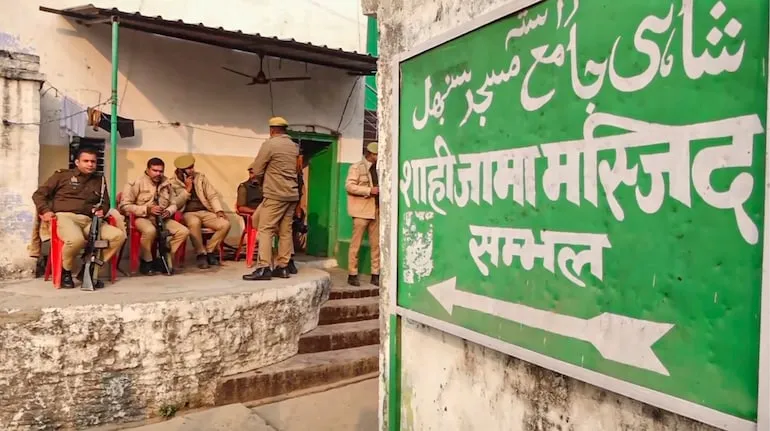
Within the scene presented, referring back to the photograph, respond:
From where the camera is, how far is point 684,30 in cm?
170

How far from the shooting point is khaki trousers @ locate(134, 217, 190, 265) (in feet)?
20.0

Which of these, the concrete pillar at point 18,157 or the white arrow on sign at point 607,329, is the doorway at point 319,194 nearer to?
the concrete pillar at point 18,157

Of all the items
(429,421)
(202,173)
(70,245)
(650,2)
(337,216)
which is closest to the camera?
(650,2)

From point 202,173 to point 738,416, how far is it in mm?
6846

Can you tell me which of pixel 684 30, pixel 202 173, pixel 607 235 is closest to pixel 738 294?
pixel 607 235

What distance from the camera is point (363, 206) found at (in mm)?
6797

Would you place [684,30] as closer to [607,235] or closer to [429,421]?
[607,235]

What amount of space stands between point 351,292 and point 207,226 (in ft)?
6.24

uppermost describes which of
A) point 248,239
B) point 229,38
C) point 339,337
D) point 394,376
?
point 229,38

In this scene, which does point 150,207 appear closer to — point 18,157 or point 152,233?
point 152,233

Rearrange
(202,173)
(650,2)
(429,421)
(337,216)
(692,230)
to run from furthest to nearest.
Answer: (337,216) → (202,173) → (429,421) → (650,2) → (692,230)

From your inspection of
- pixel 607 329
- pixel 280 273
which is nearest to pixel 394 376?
pixel 607 329

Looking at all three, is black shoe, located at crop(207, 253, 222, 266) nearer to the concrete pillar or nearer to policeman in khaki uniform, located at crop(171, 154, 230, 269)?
policeman in khaki uniform, located at crop(171, 154, 230, 269)

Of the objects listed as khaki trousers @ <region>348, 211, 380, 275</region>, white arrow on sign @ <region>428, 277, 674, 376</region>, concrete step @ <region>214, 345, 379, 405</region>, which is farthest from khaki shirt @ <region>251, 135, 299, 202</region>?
white arrow on sign @ <region>428, 277, 674, 376</region>
